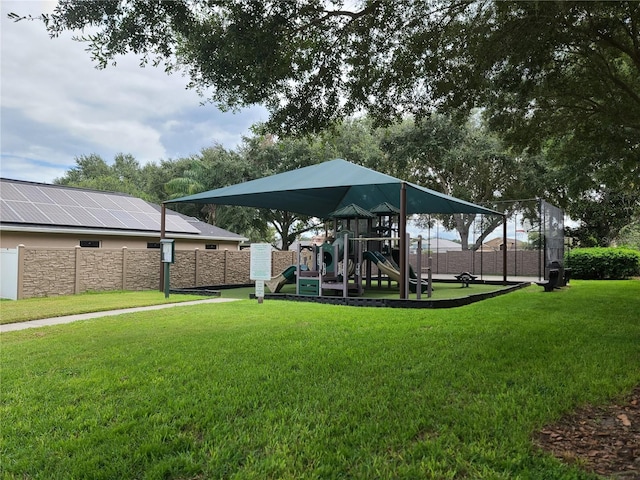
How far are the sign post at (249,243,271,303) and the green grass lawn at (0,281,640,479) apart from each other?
3250 mm

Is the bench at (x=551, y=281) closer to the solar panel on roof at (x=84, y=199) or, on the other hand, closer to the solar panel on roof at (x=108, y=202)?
the solar panel on roof at (x=108, y=202)

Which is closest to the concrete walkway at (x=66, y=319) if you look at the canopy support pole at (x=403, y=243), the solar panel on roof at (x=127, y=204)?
the canopy support pole at (x=403, y=243)

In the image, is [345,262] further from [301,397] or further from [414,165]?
[414,165]

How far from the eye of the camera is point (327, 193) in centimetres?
1511

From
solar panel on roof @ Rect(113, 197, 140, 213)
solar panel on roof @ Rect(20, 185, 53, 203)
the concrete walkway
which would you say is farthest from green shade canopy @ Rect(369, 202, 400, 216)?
solar panel on roof @ Rect(20, 185, 53, 203)

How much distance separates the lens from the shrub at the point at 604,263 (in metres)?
19.1

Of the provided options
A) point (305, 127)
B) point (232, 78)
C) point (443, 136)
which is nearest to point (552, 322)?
point (305, 127)

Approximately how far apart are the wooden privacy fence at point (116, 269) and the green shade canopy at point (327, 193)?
2.13m

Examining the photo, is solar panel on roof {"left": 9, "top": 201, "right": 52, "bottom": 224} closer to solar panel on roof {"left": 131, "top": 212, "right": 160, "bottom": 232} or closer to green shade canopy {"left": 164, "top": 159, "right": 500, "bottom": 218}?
solar panel on roof {"left": 131, "top": 212, "right": 160, "bottom": 232}

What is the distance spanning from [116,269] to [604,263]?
62.0 feet

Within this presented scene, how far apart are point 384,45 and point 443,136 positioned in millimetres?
18682

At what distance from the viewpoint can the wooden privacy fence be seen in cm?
1152

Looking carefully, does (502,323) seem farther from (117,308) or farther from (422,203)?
(422,203)

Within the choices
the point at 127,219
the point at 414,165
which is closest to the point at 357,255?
the point at 127,219
